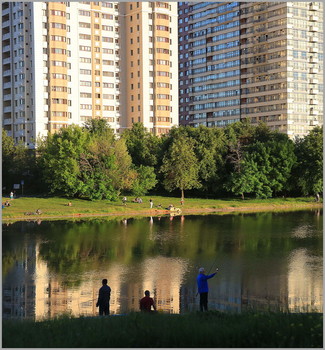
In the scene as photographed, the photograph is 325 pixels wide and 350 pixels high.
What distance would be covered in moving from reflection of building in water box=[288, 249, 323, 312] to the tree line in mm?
42044

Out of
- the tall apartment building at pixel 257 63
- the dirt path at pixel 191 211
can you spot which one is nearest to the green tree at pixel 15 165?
the dirt path at pixel 191 211

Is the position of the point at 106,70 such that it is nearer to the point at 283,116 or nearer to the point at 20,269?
the point at 283,116

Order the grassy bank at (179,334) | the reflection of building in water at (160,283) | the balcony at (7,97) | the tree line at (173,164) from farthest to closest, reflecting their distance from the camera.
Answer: the balcony at (7,97)
the tree line at (173,164)
the reflection of building in water at (160,283)
the grassy bank at (179,334)

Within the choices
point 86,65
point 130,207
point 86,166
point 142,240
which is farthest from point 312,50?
point 142,240

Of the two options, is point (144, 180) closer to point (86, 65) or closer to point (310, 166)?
point (310, 166)

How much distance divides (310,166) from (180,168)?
19998 mm

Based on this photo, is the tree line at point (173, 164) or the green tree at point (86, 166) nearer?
the green tree at point (86, 166)

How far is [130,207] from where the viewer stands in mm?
69000

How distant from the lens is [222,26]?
138250 millimetres

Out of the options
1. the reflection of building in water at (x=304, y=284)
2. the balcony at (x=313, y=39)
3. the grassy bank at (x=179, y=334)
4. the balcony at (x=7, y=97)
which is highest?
the balcony at (x=313, y=39)

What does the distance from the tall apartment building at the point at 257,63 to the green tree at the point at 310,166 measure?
4535cm

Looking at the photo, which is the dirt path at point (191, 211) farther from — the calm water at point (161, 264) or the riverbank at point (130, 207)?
the calm water at point (161, 264)

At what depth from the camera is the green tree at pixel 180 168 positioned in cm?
7805

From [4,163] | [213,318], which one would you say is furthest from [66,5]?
[213,318]
